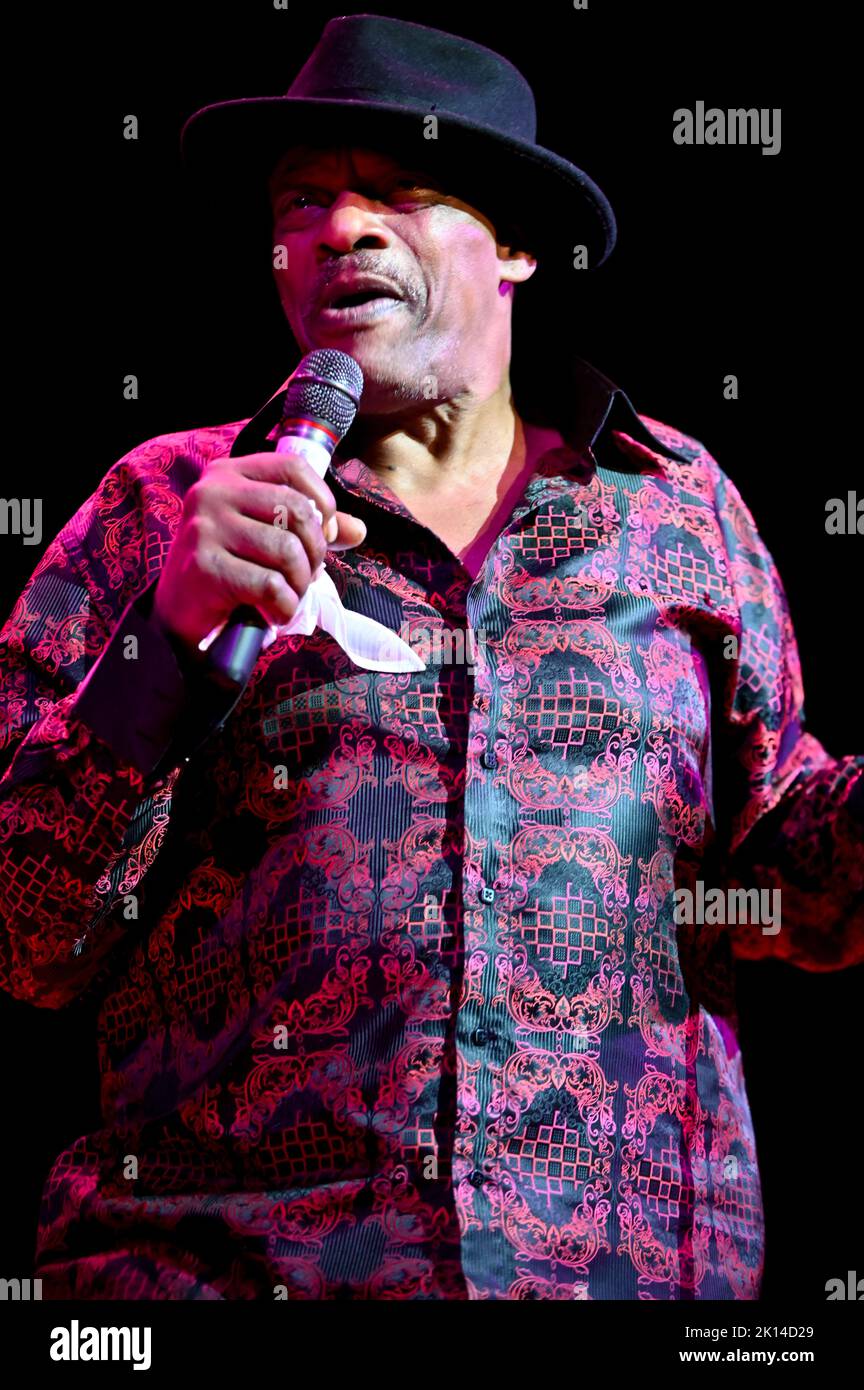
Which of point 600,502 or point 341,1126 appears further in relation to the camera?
point 600,502

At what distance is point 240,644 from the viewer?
1.47m

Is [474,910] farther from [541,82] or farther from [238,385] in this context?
[541,82]

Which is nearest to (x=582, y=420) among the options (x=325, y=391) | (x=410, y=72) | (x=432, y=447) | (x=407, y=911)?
(x=432, y=447)

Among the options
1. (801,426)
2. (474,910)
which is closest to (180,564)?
(474,910)

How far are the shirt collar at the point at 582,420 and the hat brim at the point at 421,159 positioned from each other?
0.20m

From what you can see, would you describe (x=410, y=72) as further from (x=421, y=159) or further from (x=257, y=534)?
(x=257, y=534)

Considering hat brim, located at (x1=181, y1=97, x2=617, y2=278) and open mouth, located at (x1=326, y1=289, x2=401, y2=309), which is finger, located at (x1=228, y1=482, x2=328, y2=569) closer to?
open mouth, located at (x1=326, y1=289, x2=401, y2=309)

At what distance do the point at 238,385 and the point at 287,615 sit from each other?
1.24 metres

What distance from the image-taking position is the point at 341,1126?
1695 mm

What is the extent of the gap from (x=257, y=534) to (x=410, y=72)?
0.98 metres

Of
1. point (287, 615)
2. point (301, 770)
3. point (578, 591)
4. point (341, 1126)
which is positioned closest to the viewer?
point (287, 615)

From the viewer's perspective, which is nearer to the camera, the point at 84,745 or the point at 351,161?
the point at 84,745

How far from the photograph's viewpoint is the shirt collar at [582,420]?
2.14 metres
